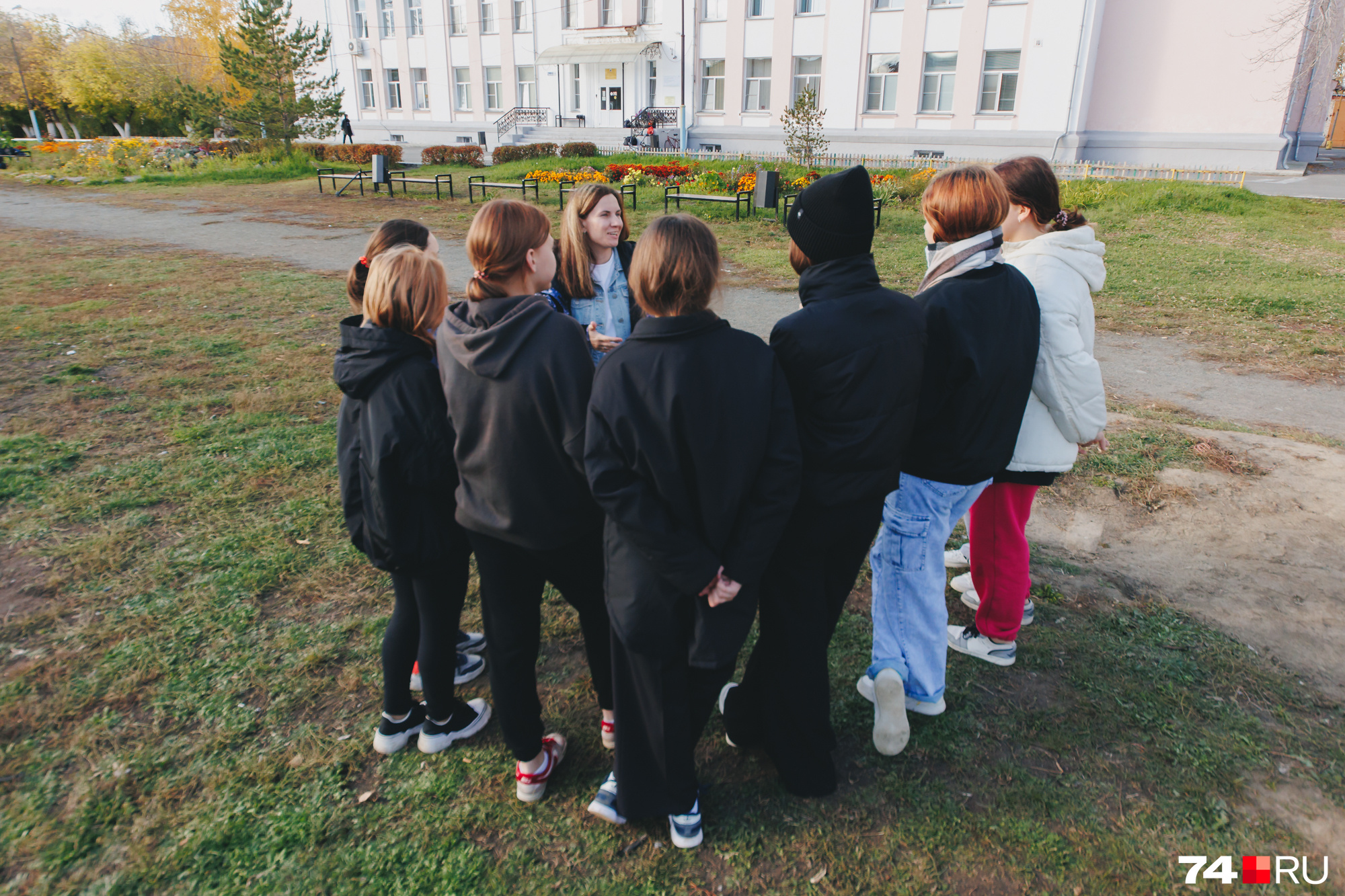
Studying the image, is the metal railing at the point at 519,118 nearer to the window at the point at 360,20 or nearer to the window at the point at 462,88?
the window at the point at 462,88

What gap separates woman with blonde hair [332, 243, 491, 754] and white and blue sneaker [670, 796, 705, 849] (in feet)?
3.13

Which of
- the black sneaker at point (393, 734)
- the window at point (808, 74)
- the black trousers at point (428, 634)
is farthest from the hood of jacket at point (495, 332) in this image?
the window at point (808, 74)

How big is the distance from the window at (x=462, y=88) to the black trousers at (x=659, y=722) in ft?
145

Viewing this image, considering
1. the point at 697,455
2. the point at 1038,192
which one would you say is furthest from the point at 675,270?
the point at 1038,192

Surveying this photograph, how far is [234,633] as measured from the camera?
3.31 m

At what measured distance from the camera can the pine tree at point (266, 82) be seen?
29328 millimetres

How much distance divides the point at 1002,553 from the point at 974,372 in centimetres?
88

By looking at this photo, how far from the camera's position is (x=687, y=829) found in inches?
90.4

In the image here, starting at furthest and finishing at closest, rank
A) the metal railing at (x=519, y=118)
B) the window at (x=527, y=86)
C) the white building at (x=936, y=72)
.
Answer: the window at (x=527, y=86) < the metal railing at (x=519, y=118) < the white building at (x=936, y=72)

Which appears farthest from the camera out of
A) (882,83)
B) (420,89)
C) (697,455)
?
(420,89)

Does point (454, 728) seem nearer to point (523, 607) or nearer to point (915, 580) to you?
point (523, 607)

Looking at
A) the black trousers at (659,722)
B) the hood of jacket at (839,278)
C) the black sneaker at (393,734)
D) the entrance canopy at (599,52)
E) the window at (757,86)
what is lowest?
the black sneaker at (393,734)

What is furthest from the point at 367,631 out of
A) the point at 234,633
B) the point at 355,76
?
the point at 355,76

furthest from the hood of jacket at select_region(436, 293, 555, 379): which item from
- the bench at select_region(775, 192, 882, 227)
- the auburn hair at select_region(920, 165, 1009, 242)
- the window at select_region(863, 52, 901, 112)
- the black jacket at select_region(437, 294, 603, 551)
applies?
the window at select_region(863, 52, 901, 112)
